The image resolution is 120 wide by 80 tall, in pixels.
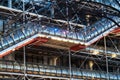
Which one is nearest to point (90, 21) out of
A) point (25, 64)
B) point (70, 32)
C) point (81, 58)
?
point (81, 58)

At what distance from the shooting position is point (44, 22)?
25906 millimetres

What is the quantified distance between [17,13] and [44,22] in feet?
5.66

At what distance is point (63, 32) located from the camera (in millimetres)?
25391

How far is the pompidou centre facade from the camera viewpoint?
2383cm

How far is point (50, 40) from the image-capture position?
25.1m

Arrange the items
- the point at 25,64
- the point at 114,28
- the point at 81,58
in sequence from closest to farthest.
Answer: the point at 25,64
the point at 114,28
the point at 81,58

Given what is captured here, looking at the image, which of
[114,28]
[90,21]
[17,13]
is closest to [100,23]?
[114,28]

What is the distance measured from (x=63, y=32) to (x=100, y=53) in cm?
514

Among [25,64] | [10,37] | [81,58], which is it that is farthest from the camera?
[81,58]

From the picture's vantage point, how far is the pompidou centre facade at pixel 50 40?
23.8m

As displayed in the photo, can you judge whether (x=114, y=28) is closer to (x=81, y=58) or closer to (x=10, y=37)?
(x=81, y=58)

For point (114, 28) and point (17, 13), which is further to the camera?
point (114, 28)

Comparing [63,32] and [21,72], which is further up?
[63,32]

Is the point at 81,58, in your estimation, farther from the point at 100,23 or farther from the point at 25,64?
the point at 25,64
